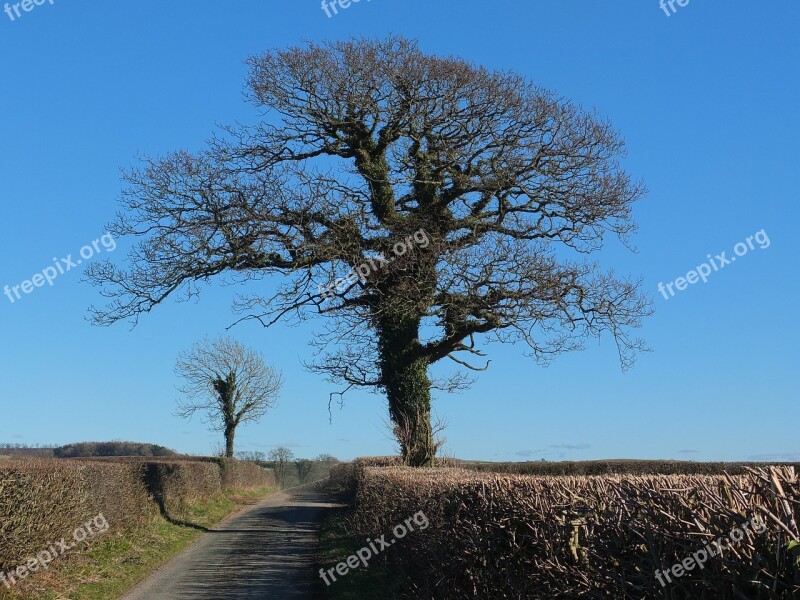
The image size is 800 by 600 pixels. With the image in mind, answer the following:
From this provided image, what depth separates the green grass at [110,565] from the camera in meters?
11.7

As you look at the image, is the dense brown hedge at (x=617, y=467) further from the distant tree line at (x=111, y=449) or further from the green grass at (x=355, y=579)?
the distant tree line at (x=111, y=449)

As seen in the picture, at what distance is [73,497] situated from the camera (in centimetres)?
1395

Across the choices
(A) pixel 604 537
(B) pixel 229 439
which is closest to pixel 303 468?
(B) pixel 229 439

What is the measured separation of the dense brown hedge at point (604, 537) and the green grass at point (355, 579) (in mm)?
2019

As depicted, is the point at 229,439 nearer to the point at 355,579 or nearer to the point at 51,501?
the point at 51,501

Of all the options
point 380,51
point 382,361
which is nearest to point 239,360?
point 382,361

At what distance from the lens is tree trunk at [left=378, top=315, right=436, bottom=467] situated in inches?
766

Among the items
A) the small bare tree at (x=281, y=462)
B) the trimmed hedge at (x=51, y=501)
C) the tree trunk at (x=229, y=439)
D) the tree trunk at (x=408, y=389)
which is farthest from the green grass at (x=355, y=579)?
the small bare tree at (x=281, y=462)

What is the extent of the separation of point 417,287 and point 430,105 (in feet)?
15.5

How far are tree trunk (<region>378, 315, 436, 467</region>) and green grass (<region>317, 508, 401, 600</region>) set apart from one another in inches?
113

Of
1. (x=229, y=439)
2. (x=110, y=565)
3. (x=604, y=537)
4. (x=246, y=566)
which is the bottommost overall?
(x=246, y=566)

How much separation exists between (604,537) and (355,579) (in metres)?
9.25

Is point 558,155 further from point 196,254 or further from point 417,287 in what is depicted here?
point 196,254

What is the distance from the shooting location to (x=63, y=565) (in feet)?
42.3
